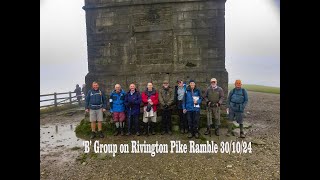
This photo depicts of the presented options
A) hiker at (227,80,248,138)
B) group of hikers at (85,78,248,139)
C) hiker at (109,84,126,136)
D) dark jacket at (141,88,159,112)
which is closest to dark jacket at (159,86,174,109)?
group of hikers at (85,78,248,139)

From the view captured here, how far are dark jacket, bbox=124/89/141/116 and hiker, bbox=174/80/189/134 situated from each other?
1.26 m

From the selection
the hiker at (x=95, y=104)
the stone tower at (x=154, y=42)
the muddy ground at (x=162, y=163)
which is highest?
the stone tower at (x=154, y=42)

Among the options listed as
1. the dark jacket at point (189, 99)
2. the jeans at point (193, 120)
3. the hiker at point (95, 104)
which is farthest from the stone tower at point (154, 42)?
the jeans at point (193, 120)

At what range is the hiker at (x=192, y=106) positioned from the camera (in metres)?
7.19

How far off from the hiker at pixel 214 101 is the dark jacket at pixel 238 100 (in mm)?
341

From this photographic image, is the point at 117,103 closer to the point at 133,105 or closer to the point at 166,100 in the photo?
the point at 133,105

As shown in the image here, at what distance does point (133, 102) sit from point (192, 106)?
6.19 ft

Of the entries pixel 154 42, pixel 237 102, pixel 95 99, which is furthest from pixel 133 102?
pixel 237 102

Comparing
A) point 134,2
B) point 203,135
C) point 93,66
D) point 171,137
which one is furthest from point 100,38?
point 203,135

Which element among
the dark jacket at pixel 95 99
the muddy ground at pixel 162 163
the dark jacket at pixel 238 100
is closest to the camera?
the muddy ground at pixel 162 163

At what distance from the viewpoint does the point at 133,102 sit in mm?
7418

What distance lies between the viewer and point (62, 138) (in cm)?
810

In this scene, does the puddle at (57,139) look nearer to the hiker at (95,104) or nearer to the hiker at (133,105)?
the hiker at (95,104)
